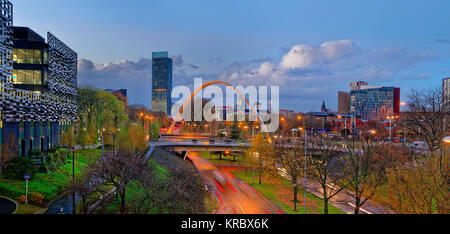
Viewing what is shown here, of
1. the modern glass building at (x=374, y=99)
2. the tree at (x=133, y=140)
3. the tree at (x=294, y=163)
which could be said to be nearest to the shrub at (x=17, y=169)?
the tree at (x=133, y=140)

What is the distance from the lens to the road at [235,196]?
27.8 m

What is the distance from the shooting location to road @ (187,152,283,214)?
2775cm

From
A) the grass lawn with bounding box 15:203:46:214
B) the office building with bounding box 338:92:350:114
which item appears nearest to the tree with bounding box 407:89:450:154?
the grass lawn with bounding box 15:203:46:214

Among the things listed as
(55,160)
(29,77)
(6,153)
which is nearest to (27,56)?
(29,77)

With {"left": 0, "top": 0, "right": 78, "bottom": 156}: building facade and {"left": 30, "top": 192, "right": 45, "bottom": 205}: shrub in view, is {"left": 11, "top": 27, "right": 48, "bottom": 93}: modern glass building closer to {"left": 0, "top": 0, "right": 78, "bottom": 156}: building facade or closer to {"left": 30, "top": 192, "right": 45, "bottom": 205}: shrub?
{"left": 0, "top": 0, "right": 78, "bottom": 156}: building facade

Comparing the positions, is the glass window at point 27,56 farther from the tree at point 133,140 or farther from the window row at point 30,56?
the tree at point 133,140

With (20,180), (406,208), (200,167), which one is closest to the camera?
(406,208)

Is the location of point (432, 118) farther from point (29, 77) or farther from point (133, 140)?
point (29, 77)

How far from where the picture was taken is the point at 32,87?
1865 inches

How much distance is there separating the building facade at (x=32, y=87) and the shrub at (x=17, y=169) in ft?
16.2

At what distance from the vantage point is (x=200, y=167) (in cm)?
5456
